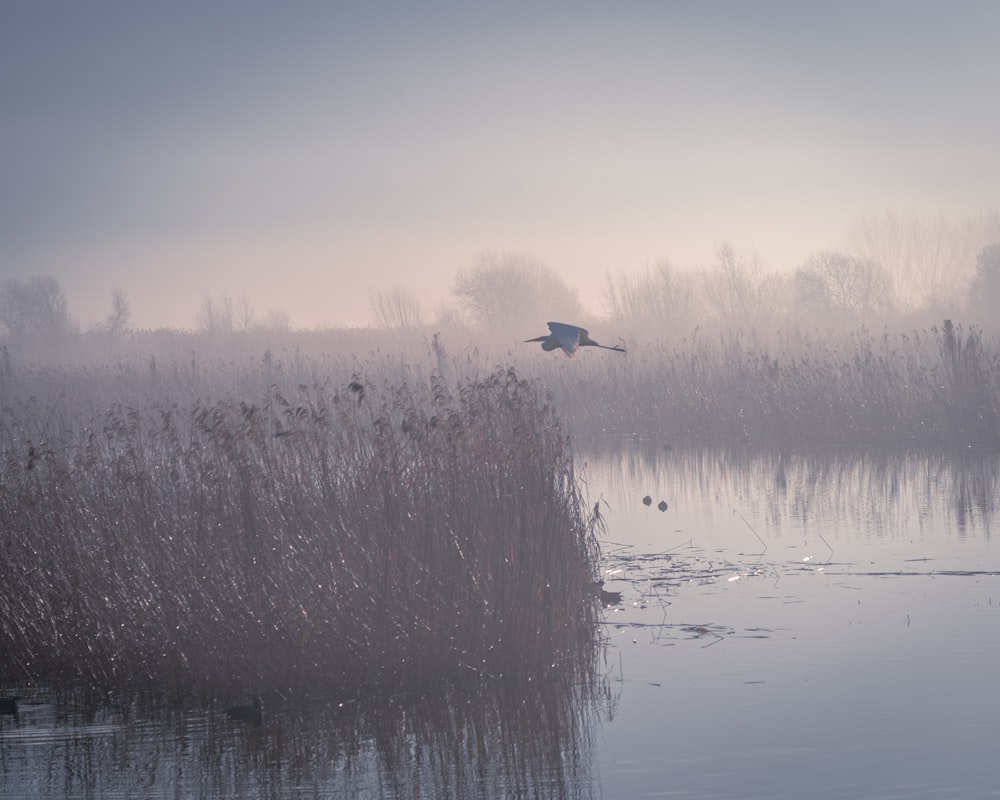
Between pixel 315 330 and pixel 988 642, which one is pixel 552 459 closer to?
pixel 988 642

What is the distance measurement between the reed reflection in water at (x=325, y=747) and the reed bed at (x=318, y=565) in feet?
0.86

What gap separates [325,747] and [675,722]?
1.71m

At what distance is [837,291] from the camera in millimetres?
56719

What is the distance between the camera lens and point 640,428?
21234 mm

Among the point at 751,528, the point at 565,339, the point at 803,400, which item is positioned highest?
the point at 565,339

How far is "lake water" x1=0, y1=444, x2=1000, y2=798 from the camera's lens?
5.46 meters

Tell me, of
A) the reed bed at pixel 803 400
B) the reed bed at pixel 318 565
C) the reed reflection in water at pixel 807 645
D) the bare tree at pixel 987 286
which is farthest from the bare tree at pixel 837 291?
the reed bed at pixel 318 565

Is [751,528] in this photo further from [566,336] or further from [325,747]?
[325,747]

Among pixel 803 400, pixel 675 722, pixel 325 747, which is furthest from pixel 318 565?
pixel 803 400

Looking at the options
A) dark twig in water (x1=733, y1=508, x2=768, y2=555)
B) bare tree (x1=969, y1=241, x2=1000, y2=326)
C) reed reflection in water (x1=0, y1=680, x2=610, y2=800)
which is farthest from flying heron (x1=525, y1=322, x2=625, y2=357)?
bare tree (x1=969, y1=241, x2=1000, y2=326)

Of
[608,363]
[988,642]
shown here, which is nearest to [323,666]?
[988,642]

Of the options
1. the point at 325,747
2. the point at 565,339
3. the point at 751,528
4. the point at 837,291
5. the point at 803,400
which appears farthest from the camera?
the point at 837,291

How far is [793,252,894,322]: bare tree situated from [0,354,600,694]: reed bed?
168 ft

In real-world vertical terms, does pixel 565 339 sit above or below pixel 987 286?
below
